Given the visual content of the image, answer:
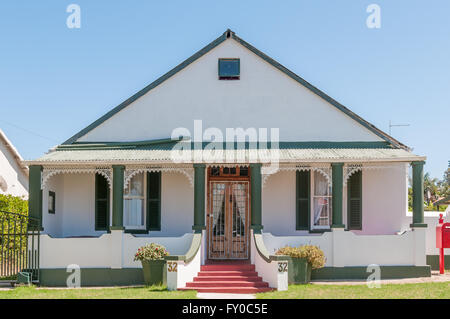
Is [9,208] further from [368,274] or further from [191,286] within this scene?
[368,274]

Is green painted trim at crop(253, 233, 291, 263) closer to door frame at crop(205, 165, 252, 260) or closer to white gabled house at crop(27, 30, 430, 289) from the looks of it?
white gabled house at crop(27, 30, 430, 289)

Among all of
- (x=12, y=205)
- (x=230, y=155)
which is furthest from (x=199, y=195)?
(x=12, y=205)

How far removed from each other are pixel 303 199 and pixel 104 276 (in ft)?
20.4

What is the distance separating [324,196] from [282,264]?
15.9 ft

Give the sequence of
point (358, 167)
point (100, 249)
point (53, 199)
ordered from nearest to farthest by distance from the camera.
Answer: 1. point (100, 249)
2. point (358, 167)
3. point (53, 199)

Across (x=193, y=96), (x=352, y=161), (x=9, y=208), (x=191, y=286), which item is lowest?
(x=191, y=286)

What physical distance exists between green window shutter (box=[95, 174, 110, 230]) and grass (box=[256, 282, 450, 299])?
6.44 metres

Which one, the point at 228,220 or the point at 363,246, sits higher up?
the point at 228,220

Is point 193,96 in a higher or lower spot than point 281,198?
higher

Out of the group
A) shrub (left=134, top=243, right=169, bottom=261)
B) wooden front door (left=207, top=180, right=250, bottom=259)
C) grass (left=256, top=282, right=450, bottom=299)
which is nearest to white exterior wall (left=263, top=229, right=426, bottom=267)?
grass (left=256, top=282, right=450, bottom=299)

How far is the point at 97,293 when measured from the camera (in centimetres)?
1430

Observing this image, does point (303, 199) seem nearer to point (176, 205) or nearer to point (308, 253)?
point (308, 253)

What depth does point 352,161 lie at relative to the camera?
16.9 metres
